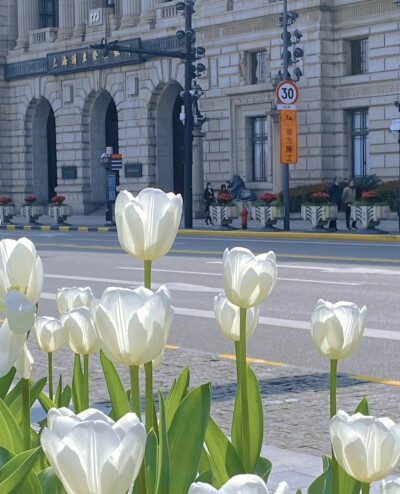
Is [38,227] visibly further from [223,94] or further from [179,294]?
[179,294]

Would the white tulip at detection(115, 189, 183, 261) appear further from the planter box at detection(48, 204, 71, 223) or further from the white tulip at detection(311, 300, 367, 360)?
the planter box at detection(48, 204, 71, 223)

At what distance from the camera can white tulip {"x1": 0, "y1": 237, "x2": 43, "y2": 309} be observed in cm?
230

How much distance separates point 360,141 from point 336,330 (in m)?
38.6

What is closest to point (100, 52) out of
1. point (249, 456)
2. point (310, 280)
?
point (310, 280)

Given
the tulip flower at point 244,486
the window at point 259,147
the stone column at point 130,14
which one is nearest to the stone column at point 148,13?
the stone column at point 130,14

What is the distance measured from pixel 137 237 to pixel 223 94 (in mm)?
42170

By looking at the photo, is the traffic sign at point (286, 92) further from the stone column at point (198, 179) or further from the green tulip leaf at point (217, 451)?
the green tulip leaf at point (217, 451)

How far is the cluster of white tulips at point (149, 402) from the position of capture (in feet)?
5.21

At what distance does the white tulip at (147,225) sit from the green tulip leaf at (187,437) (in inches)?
11.9

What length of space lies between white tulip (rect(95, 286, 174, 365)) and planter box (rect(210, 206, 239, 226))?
35069 mm

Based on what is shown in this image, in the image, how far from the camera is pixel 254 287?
8.21 feet

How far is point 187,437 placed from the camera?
2.36 metres

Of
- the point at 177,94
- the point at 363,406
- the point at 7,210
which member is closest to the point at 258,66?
the point at 177,94

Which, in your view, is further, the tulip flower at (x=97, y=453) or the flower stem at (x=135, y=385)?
the flower stem at (x=135, y=385)
